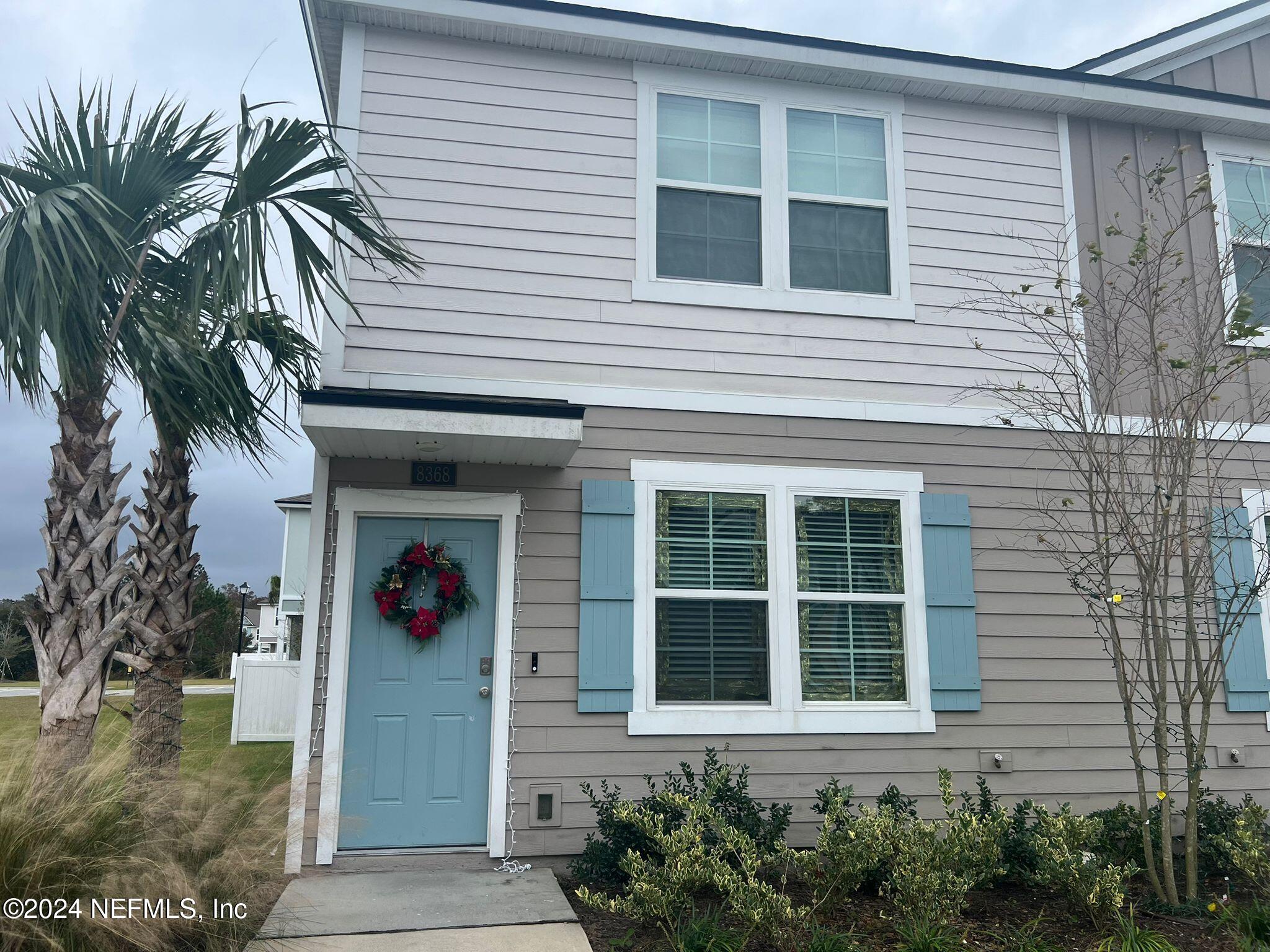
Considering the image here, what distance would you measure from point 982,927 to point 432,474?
3.74m

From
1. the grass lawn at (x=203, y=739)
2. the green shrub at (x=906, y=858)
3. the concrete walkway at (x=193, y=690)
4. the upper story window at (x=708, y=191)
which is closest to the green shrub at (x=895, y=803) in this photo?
the green shrub at (x=906, y=858)

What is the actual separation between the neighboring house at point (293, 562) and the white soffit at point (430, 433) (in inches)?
287

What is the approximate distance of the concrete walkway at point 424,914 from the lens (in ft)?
13.0

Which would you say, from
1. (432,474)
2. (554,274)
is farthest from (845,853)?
(554,274)

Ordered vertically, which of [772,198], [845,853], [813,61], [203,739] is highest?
[813,61]

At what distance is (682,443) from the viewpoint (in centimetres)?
577

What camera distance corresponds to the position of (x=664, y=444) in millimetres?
5746

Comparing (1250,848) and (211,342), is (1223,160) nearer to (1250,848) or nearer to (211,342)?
(1250,848)

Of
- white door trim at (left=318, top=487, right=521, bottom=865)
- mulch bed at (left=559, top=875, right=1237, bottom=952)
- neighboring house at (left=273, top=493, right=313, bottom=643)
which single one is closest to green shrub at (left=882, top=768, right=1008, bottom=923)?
mulch bed at (left=559, top=875, right=1237, bottom=952)

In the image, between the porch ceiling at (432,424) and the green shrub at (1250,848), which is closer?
the green shrub at (1250,848)

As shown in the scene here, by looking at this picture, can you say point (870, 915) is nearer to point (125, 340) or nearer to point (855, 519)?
point (855, 519)

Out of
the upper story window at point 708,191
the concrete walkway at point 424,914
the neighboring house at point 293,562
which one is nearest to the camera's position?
the concrete walkway at point 424,914

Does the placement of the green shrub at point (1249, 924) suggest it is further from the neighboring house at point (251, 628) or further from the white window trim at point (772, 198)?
the neighboring house at point (251, 628)

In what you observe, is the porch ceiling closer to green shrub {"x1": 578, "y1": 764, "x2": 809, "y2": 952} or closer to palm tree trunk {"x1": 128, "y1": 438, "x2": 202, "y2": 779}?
palm tree trunk {"x1": 128, "y1": 438, "x2": 202, "y2": 779}
